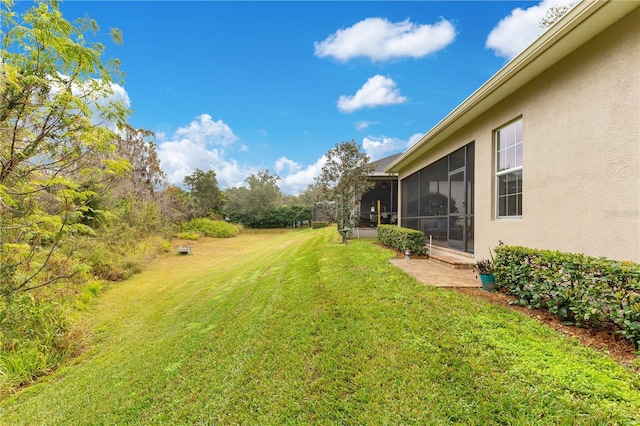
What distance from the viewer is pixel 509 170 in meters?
5.67

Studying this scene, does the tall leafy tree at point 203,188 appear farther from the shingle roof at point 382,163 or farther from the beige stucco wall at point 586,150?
the beige stucco wall at point 586,150

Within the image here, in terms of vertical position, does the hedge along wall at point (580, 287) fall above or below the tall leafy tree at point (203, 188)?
below

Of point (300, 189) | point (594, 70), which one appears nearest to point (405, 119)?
point (594, 70)

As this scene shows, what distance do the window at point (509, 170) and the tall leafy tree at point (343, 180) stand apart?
6988 millimetres

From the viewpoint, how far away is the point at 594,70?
3695 millimetres

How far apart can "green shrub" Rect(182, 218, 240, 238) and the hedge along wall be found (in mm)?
23288

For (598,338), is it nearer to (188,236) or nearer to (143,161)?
(188,236)

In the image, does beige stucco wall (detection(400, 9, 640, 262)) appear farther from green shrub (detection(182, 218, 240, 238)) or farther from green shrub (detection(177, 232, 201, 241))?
green shrub (detection(182, 218, 240, 238))

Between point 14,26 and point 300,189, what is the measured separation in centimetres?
5288

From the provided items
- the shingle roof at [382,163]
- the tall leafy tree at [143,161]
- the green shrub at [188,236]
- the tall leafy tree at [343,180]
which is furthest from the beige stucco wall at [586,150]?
the green shrub at [188,236]

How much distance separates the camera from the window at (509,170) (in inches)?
214

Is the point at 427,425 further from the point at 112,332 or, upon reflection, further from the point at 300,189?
the point at 300,189

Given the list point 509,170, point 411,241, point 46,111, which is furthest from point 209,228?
point 509,170

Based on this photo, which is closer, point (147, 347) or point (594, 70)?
point (594, 70)
